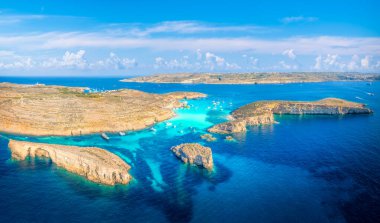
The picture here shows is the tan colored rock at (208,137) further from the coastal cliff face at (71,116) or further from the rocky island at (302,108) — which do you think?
the rocky island at (302,108)

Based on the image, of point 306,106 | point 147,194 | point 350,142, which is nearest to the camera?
point 147,194

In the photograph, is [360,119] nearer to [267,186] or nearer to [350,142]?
[350,142]

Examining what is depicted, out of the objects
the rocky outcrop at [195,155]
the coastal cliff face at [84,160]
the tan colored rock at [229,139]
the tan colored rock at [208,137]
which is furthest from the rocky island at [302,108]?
the coastal cliff face at [84,160]

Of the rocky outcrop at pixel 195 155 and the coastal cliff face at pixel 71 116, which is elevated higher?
the coastal cliff face at pixel 71 116

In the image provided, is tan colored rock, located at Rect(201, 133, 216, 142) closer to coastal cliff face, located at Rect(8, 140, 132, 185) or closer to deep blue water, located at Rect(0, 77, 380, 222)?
deep blue water, located at Rect(0, 77, 380, 222)

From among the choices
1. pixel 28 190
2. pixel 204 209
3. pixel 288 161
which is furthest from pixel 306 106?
pixel 28 190

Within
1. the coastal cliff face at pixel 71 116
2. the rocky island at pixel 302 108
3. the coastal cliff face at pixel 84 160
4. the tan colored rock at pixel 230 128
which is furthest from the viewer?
the rocky island at pixel 302 108

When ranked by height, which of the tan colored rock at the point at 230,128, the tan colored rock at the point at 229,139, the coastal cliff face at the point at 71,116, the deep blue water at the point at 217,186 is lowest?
the deep blue water at the point at 217,186
